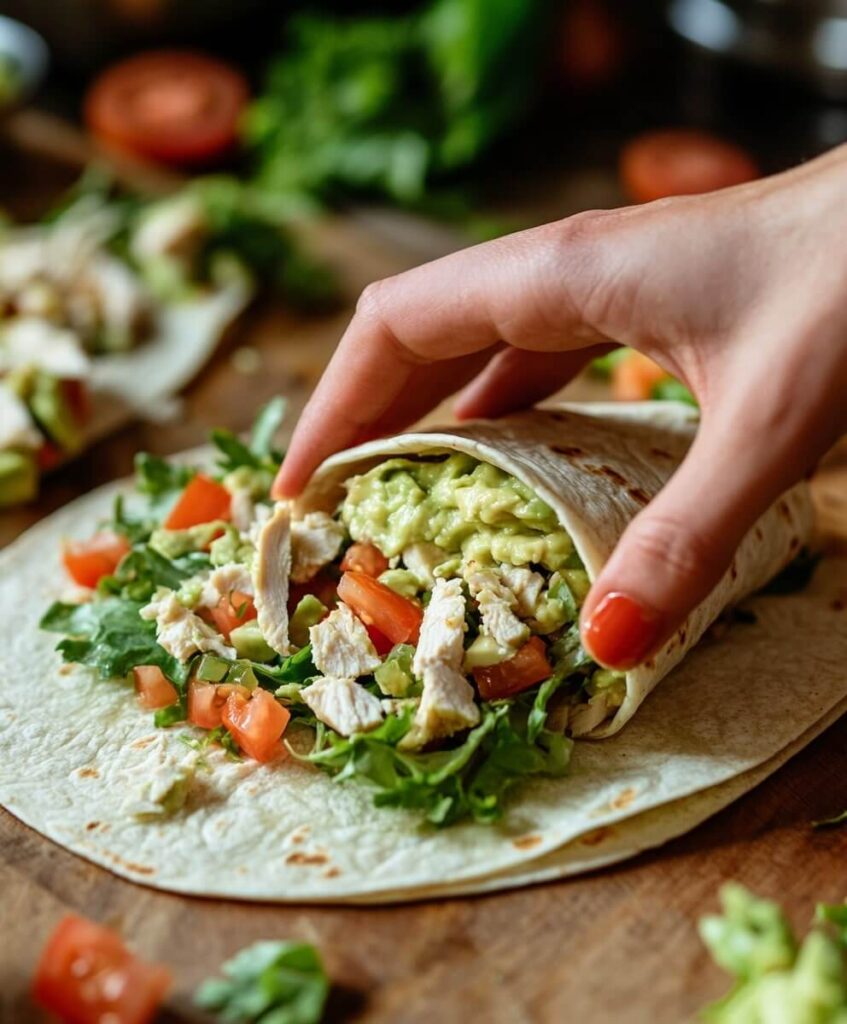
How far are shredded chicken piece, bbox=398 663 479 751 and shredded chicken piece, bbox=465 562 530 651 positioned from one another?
0.17m

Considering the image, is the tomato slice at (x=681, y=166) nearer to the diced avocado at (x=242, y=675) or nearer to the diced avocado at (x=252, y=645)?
the diced avocado at (x=252, y=645)

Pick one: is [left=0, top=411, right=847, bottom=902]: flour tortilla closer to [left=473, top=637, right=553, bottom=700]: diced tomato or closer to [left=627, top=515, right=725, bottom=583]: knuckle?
[left=473, top=637, right=553, bottom=700]: diced tomato

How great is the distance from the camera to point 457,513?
3699mm

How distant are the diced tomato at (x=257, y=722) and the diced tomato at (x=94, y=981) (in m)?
0.69

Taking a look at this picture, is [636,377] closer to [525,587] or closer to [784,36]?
[525,587]

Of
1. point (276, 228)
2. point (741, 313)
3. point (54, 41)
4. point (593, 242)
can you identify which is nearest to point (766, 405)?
point (741, 313)

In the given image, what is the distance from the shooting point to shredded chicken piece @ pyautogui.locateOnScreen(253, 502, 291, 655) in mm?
3730

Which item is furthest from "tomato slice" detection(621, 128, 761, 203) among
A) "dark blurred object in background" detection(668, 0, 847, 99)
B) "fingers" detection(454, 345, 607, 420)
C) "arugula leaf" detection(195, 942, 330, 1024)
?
"arugula leaf" detection(195, 942, 330, 1024)

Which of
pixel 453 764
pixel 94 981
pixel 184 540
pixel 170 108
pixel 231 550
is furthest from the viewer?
pixel 170 108

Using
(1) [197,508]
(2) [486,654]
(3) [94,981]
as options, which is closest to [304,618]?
(2) [486,654]

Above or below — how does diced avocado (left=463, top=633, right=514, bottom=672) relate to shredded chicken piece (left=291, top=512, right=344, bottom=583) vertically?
below

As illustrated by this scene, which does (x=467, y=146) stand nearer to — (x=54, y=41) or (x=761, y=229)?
(x=54, y=41)

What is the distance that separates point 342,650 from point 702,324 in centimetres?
135

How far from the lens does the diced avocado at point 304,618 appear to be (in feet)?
12.5
